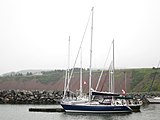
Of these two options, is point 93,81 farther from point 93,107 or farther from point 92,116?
point 92,116

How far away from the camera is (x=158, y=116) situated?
49531 mm

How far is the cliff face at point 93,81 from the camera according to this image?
102 meters

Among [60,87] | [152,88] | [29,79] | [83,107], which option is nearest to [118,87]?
[152,88]

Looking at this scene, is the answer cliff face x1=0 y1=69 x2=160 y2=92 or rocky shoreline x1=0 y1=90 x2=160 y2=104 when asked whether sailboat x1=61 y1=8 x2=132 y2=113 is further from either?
cliff face x1=0 y1=69 x2=160 y2=92

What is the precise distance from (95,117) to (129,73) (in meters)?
68.4

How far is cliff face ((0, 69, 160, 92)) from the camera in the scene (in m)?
102

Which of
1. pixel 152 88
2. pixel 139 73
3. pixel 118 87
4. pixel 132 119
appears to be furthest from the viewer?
pixel 139 73

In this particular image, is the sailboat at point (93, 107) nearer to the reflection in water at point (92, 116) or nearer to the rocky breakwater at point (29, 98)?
the reflection in water at point (92, 116)

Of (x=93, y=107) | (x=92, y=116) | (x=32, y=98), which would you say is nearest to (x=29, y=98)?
(x=32, y=98)

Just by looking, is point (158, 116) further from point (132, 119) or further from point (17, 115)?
point (17, 115)

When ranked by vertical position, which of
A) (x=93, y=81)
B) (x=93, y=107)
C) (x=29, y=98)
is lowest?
(x=29, y=98)

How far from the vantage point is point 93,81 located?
365 ft

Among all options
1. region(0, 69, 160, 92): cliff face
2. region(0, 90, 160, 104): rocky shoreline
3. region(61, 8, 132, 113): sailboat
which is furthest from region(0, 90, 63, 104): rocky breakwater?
region(61, 8, 132, 113): sailboat

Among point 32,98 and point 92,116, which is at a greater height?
point 32,98
